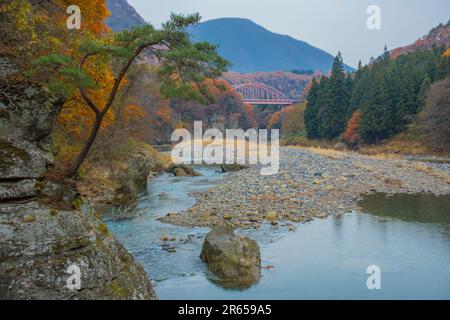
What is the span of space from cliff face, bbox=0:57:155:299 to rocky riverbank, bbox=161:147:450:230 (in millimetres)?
9672

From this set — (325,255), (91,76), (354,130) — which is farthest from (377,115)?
(91,76)

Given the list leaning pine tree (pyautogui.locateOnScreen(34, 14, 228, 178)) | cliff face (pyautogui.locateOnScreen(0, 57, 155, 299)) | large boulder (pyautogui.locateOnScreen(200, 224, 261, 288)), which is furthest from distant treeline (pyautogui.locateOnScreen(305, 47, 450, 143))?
cliff face (pyautogui.locateOnScreen(0, 57, 155, 299))

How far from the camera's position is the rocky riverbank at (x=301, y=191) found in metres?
19.1

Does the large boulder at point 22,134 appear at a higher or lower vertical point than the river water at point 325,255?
higher

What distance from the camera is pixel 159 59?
10211 millimetres

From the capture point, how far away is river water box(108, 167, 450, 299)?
11.3 metres

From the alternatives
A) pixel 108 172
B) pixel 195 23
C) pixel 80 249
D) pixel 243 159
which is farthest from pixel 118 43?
pixel 243 159

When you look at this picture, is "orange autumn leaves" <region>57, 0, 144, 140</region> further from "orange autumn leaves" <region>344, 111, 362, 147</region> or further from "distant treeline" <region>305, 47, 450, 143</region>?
"orange autumn leaves" <region>344, 111, 362, 147</region>

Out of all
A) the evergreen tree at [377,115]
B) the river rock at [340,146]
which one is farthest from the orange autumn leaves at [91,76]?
the river rock at [340,146]

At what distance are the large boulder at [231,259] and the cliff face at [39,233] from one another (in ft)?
11.3

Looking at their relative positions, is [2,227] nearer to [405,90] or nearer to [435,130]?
[435,130]

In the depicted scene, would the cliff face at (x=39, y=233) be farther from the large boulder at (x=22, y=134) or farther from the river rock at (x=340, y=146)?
the river rock at (x=340, y=146)

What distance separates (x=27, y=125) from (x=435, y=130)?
179 feet

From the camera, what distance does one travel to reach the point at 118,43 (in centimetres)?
992
